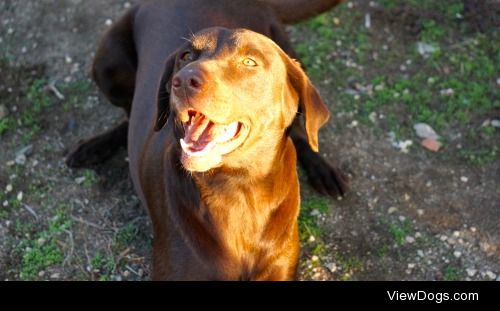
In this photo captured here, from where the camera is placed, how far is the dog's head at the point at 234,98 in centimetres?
301

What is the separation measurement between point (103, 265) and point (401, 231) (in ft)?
5.66

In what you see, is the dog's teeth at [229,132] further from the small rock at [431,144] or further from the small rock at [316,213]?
the small rock at [431,144]

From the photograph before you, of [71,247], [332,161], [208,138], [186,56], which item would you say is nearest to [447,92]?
[332,161]

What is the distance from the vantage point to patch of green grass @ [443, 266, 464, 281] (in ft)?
14.1

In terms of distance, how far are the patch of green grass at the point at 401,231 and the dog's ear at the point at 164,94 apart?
1610 millimetres

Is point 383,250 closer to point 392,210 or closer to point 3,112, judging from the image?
point 392,210

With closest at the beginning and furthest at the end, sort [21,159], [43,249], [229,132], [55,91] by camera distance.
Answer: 1. [229,132]
2. [43,249]
3. [21,159]
4. [55,91]

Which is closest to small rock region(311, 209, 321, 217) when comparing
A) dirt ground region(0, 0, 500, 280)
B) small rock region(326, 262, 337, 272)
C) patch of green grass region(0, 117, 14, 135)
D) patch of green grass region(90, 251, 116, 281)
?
dirt ground region(0, 0, 500, 280)

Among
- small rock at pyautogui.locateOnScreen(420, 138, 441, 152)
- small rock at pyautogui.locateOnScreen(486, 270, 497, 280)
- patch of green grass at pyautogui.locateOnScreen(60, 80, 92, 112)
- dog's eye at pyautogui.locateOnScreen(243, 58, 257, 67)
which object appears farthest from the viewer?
patch of green grass at pyautogui.locateOnScreen(60, 80, 92, 112)

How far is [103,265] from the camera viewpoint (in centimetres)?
446

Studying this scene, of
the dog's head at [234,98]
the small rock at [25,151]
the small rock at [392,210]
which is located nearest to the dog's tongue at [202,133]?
the dog's head at [234,98]

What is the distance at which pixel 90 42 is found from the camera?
5.56 m

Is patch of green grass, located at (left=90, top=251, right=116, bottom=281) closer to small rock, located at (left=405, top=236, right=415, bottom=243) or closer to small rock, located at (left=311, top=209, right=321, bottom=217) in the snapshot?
small rock, located at (left=311, top=209, right=321, bottom=217)
